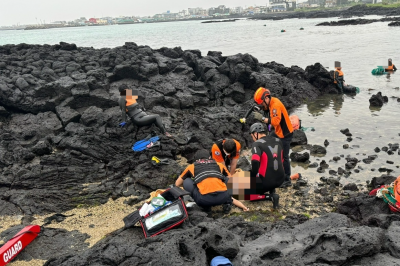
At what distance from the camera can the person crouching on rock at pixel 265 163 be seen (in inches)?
267

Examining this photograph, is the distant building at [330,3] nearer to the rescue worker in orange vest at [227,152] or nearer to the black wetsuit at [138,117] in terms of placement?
the black wetsuit at [138,117]

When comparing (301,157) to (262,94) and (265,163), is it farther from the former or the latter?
(265,163)

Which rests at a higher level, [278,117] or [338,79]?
[278,117]

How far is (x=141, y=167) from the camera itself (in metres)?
9.11

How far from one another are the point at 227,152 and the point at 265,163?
0.86m

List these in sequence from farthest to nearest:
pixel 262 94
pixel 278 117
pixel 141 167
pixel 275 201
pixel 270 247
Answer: pixel 141 167 < pixel 262 94 < pixel 278 117 < pixel 275 201 < pixel 270 247

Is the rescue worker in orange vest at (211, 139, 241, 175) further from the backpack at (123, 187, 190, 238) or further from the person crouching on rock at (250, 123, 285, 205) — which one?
the backpack at (123, 187, 190, 238)

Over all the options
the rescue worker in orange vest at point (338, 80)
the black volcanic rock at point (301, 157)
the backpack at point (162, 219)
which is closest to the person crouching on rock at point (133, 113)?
the black volcanic rock at point (301, 157)

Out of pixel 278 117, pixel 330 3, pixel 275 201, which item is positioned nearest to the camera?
pixel 275 201

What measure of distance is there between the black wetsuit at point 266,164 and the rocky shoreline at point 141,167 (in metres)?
0.59

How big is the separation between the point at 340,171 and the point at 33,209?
7986mm

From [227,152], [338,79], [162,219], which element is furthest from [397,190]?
[338,79]

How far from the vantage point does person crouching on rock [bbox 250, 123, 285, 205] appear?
22.3 ft

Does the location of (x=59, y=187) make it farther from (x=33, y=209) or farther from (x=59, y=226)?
(x=59, y=226)
